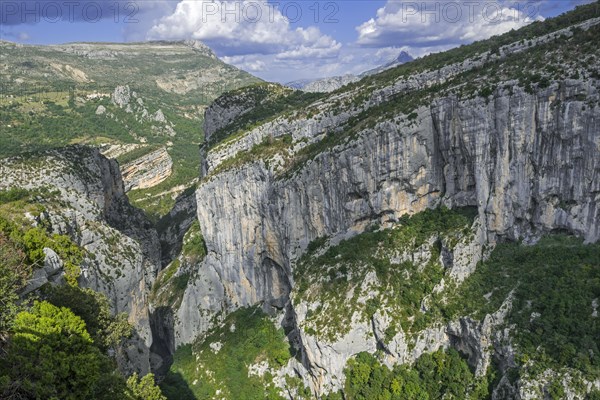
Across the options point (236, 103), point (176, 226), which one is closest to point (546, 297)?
point (236, 103)

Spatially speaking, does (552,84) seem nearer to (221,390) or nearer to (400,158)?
(400,158)

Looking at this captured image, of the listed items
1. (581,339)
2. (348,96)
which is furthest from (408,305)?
(348,96)

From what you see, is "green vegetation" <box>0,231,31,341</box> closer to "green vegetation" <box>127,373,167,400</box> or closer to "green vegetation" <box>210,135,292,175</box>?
"green vegetation" <box>127,373,167,400</box>

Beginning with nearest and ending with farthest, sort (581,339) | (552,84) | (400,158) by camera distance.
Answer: (581,339) → (552,84) → (400,158)

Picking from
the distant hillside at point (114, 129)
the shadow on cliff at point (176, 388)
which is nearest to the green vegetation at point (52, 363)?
the shadow on cliff at point (176, 388)

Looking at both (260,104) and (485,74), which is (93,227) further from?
(485,74)
